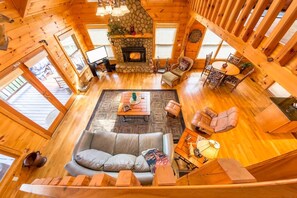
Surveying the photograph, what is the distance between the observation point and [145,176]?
200cm

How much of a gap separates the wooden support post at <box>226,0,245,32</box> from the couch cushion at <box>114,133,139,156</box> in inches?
107

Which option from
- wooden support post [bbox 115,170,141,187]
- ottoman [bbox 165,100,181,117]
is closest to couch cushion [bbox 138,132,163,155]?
ottoman [bbox 165,100,181,117]

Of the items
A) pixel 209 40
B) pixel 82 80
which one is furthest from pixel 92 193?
pixel 209 40

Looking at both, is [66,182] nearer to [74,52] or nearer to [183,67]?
[183,67]

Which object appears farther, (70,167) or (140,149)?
(140,149)

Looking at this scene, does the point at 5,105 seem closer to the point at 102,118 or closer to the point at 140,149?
the point at 102,118

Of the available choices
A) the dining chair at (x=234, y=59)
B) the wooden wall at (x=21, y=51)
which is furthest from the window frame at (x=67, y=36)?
the dining chair at (x=234, y=59)

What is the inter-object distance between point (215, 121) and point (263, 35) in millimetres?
2186

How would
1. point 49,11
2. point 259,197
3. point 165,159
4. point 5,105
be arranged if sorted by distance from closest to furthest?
1. point 259,197
2. point 165,159
3. point 5,105
4. point 49,11

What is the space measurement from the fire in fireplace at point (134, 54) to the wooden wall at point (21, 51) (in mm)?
2345

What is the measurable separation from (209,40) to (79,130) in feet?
18.7

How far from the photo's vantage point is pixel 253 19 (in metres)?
1.50

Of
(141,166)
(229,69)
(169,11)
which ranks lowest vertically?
(141,166)

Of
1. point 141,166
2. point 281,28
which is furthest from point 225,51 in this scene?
point 141,166
